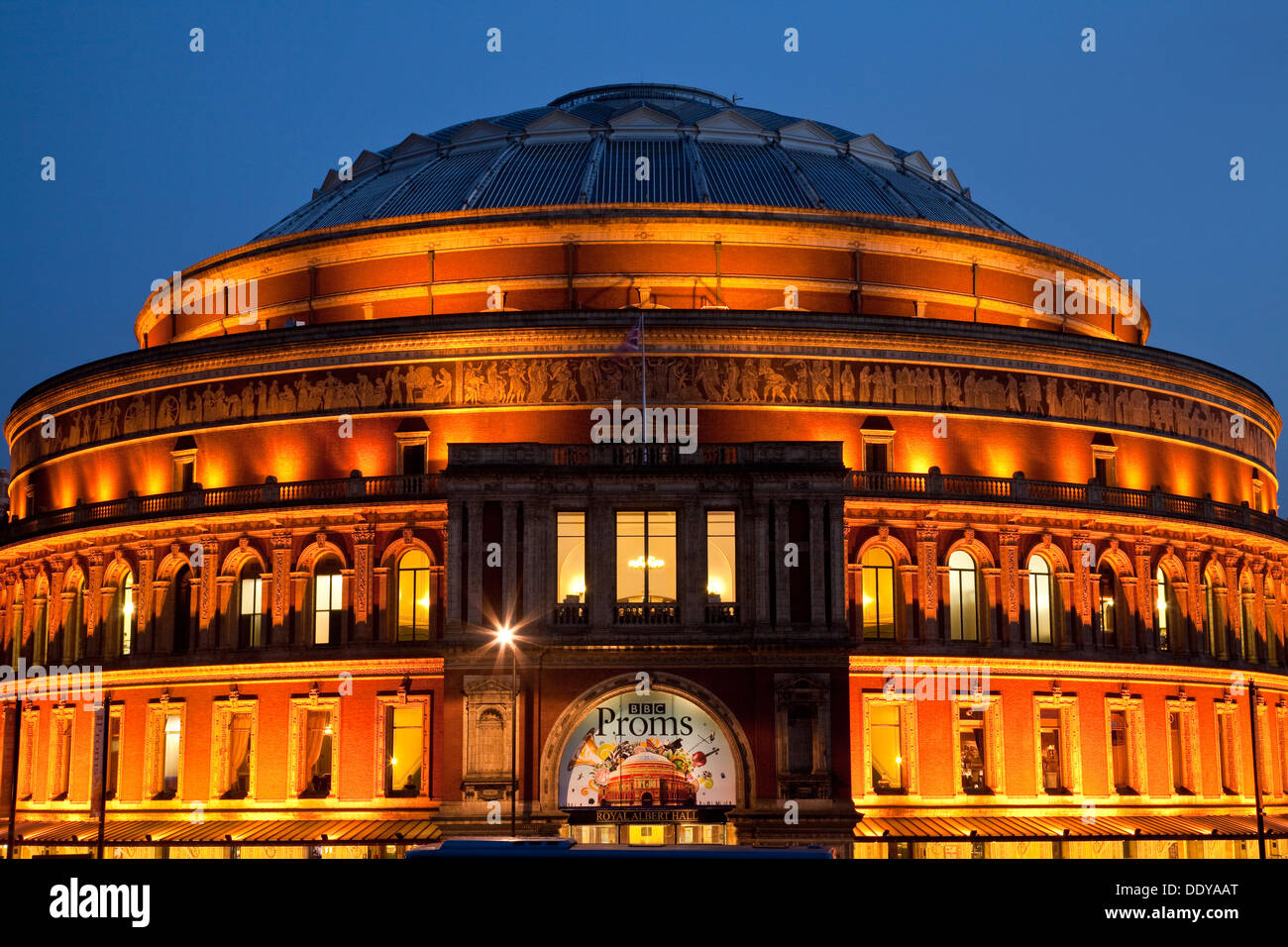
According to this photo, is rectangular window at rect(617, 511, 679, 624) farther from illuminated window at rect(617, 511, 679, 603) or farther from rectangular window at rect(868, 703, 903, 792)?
rectangular window at rect(868, 703, 903, 792)

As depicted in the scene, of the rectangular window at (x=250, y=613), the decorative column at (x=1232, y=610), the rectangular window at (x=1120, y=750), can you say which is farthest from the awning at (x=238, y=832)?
the decorative column at (x=1232, y=610)

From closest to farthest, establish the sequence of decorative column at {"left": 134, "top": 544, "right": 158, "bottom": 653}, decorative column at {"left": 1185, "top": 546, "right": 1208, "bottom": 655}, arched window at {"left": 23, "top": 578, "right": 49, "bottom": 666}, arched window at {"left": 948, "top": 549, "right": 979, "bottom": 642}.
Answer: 1. arched window at {"left": 948, "top": 549, "right": 979, "bottom": 642}
2. decorative column at {"left": 134, "top": 544, "right": 158, "bottom": 653}
3. decorative column at {"left": 1185, "top": 546, "right": 1208, "bottom": 655}
4. arched window at {"left": 23, "top": 578, "right": 49, "bottom": 666}

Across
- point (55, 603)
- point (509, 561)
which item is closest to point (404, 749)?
point (509, 561)

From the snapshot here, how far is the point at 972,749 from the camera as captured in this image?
5909cm

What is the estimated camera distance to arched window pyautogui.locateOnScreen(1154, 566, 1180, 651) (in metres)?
63.8

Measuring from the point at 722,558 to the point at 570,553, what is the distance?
459 centimetres

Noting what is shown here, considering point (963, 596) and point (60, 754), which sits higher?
point (963, 596)

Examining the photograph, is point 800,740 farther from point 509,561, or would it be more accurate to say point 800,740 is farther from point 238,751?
point 238,751

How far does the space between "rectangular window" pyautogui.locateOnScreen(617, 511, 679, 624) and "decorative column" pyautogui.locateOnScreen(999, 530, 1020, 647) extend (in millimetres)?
13289

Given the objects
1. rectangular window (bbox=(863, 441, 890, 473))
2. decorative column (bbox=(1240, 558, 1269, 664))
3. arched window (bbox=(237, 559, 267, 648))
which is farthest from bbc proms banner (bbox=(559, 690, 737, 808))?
decorative column (bbox=(1240, 558, 1269, 664))

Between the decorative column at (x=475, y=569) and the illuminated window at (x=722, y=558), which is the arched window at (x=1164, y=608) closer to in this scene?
the illuminated window at (x=722, y=558)
